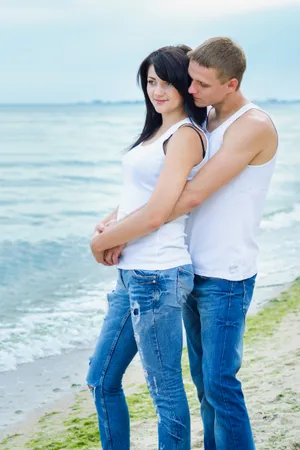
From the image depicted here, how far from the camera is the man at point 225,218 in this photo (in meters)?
3.04

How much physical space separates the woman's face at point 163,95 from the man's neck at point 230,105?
0.56 feet

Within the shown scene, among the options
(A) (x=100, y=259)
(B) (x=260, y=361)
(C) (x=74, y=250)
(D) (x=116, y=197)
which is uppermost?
(A) (x=100, y=259)

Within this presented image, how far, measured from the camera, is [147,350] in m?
3.12

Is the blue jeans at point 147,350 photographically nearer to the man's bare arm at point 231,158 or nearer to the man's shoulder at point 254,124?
the man's bare arm at point 231,158

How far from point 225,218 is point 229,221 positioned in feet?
0.07

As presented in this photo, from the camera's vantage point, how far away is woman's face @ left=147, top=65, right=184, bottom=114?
3.12m

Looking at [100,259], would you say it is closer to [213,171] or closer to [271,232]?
[213,171]

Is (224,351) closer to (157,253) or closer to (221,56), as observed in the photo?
(157,253)

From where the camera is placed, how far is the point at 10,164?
27641 mm

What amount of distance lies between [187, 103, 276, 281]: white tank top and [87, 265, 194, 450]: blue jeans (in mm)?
115

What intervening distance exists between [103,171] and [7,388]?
19.9 m

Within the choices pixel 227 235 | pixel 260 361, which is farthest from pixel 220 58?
pixel 260 361

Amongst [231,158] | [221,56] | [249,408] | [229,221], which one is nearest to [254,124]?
[231,158]

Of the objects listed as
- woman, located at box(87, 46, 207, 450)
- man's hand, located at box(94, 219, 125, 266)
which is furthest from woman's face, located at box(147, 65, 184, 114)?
man's hand, located at box(94, 219, 125, 266)
